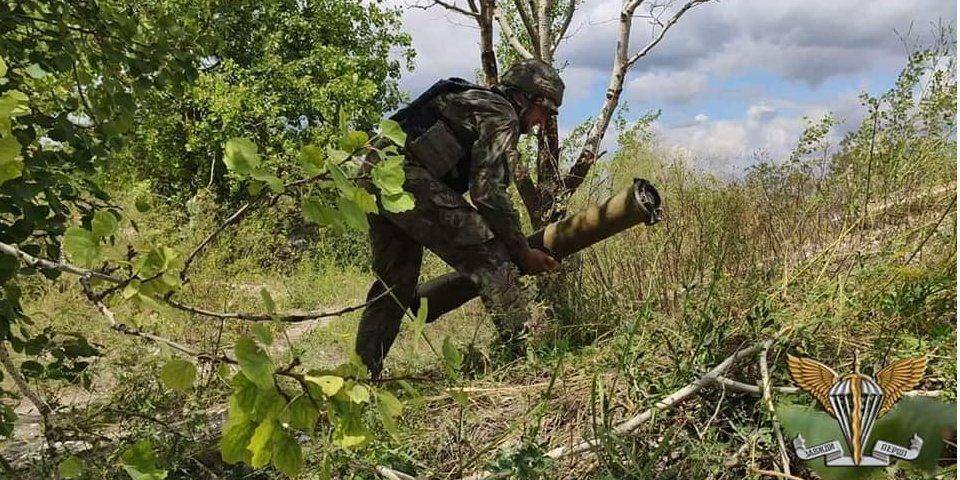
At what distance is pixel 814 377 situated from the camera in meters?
1.85

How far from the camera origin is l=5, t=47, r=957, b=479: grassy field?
211cm

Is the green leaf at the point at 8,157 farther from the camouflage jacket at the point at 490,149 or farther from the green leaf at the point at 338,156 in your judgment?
the camouflage jacket at the point at 490,149

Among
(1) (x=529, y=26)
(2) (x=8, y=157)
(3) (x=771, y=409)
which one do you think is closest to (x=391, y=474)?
(3) (x=771, y=409)

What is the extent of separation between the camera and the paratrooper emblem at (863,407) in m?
1.64

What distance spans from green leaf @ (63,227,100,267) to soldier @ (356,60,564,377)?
219 cm

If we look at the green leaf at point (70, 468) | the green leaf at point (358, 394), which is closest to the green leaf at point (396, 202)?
the green leaf at point (358, 394)

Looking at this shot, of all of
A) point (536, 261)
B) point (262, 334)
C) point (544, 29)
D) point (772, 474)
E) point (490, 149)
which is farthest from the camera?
point (544, 29)

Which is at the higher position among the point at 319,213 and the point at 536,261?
the point at 319,213

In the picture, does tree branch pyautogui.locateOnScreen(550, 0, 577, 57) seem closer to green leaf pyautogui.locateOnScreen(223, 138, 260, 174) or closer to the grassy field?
the grassy field

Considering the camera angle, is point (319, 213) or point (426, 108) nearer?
point (319, 213)

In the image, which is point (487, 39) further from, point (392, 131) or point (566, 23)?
point (392, 131)

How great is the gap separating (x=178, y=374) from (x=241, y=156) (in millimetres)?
324

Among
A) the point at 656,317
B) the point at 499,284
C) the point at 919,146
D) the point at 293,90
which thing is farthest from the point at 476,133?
the point at 293,90

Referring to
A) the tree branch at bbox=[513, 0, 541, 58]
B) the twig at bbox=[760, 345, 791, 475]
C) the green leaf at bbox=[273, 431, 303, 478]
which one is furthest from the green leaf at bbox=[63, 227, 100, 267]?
the tree branch at bbox=[513, 0, 541, 58]
